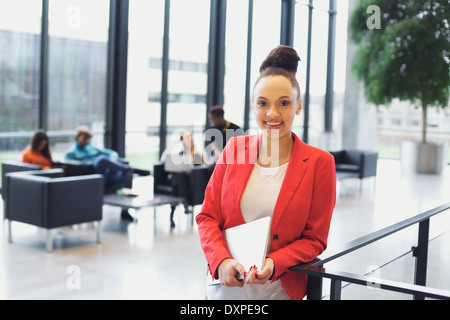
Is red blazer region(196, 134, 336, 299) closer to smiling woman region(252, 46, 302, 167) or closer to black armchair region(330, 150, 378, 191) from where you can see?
smiling woman region(252, 46, 302, 167)

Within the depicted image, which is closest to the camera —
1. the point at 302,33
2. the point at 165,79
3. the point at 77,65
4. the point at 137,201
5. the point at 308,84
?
the point at 137,201

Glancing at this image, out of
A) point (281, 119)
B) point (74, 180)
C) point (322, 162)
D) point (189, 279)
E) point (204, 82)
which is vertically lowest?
point (189, 279)

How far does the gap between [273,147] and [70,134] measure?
29.4ft

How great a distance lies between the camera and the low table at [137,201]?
7293 millimetres

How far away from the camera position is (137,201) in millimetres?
7543

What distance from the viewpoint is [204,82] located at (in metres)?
12.9

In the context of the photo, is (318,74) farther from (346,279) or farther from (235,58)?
(346,279)

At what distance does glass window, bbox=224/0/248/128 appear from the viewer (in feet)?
43.7

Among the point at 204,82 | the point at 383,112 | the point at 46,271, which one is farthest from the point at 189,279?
the point at 383,112

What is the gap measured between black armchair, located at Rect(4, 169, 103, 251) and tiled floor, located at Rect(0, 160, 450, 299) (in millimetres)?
300

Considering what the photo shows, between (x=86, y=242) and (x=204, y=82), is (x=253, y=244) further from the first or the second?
(x=204, y=82)

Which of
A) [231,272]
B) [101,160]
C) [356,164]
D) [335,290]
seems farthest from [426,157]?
[231,272]

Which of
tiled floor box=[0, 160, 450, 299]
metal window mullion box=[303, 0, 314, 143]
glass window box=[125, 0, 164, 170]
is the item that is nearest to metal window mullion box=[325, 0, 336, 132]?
metal window mullion box=[303, 0, 314, 143]

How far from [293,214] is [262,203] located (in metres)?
0.12
